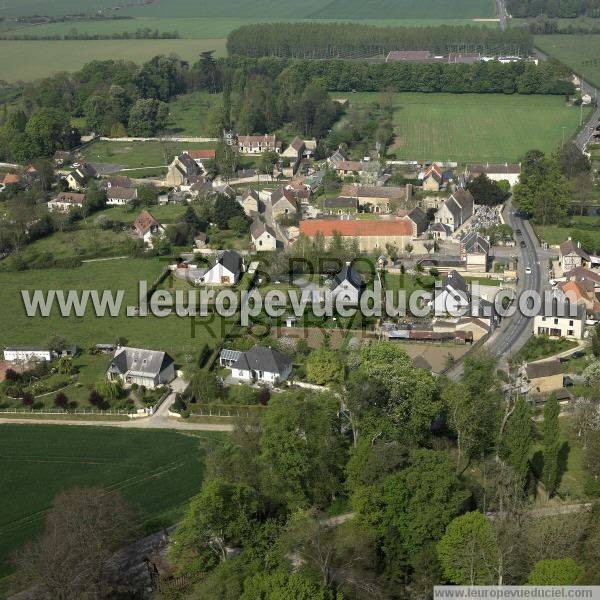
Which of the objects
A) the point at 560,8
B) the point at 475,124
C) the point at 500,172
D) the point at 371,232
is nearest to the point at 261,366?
the point at 371,232

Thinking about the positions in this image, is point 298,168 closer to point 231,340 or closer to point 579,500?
point 231,340

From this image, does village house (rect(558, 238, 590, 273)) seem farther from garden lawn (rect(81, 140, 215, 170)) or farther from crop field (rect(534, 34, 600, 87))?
crop field (rect(534, 34, 600, 87))

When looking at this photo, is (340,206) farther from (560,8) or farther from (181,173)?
(560,8)

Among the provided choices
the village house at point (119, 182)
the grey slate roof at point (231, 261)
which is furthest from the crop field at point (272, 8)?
the grey slate roof at point (231, 261)

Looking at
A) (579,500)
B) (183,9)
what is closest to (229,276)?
(579,500)

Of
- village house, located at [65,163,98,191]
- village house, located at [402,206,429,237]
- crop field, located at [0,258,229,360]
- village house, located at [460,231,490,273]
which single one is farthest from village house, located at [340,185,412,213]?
village house, located at [65,163,98,191]

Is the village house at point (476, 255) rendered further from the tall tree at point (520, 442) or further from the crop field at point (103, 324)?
the tall tree at point (520, 442)
